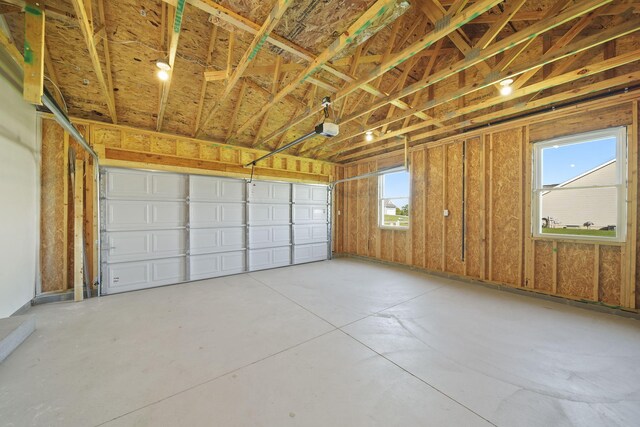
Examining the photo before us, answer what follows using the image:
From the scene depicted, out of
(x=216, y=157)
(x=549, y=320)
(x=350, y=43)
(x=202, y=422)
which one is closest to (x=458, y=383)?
(x=202, y=422)

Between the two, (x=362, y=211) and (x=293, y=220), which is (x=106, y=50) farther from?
(x=362, y=211)

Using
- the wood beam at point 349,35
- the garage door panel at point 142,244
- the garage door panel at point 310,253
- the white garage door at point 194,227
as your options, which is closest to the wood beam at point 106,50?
the white garage door at point 194,227

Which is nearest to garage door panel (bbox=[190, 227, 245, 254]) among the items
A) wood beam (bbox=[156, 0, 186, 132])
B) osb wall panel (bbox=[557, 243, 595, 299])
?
wood beam (bbox=[156, 0, 186, 132])

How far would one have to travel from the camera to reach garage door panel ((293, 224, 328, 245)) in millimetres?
6969

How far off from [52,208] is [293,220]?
4905 millimetres

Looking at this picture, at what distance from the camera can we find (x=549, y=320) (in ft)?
10.6

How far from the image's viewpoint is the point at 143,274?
15.3 ft

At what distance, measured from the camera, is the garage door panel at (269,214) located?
241 inches

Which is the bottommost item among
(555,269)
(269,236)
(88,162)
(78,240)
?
(555,269)

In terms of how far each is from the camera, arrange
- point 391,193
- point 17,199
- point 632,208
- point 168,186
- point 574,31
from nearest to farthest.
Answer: point 574,31, point 17,199, point 632,208, point 168,186, point 391,193

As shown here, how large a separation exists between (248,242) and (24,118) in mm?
4296

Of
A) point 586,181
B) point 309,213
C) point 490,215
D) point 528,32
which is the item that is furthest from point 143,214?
point 586,181

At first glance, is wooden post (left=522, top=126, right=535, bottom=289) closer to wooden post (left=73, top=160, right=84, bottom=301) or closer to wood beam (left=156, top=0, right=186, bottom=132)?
wood beam (left=156, top=0, right=186, bottom=132)

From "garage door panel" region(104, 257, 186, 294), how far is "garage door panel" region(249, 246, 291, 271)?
5.33ft
